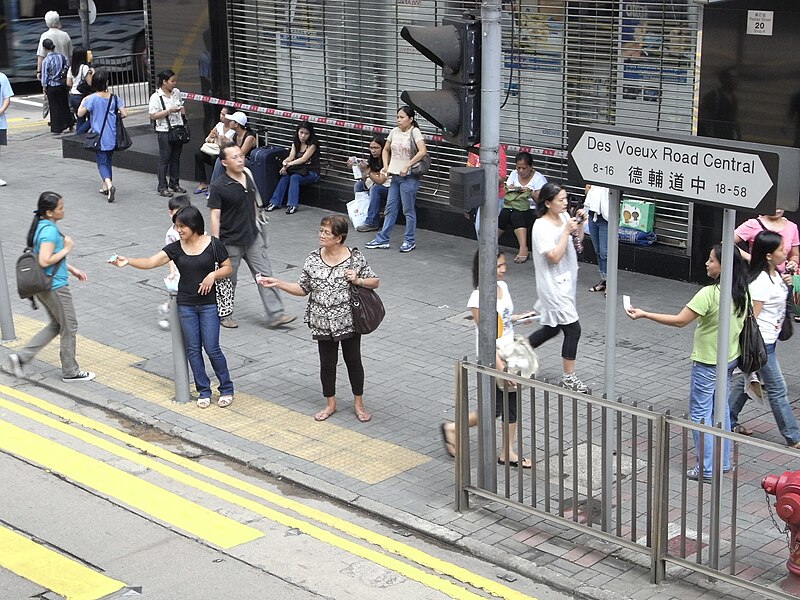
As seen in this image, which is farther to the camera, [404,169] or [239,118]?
[239,118]

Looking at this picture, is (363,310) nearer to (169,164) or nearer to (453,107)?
(453,107)

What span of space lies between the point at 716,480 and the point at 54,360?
6634 mm

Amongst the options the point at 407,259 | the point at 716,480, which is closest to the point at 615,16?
the point at 407,259

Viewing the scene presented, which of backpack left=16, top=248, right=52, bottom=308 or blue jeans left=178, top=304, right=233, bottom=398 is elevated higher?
backpack left=16, top=248, right=52, bottom=308

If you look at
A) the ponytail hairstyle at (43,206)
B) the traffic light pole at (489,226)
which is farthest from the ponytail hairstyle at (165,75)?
the traffic light pole at (489,226)

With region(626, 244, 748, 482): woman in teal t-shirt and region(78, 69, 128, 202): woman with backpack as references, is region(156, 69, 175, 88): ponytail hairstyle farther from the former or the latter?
region(626, 244, 748, 482): woman in teal t-shirt

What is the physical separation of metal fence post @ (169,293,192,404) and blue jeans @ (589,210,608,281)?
480 cm

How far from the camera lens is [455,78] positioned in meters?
7.52

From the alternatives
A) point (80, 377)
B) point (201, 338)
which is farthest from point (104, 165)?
point (201, 338)

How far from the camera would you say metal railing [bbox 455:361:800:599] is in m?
6.62

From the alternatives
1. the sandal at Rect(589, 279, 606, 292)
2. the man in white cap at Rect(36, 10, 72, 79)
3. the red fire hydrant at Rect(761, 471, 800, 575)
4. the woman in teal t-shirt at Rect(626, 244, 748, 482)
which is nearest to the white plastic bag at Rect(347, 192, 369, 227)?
the sandal at Rect(589, 279, 606, 292)

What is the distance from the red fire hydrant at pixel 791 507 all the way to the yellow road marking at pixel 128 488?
3123 millimetres

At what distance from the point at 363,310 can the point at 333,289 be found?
273mm

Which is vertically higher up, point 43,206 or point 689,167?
point 689,167
